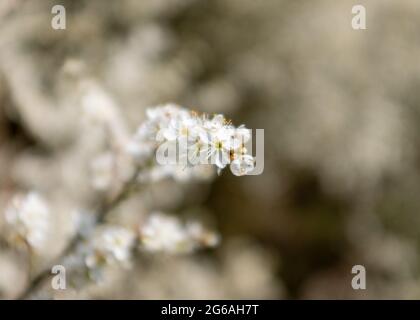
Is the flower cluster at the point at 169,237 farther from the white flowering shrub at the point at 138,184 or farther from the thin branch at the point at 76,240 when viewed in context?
the thin branch at the point at 76,240

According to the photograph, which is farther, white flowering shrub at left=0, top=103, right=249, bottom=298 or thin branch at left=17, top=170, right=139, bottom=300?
thin branch at left=17, top=170, right=139, bottom=300

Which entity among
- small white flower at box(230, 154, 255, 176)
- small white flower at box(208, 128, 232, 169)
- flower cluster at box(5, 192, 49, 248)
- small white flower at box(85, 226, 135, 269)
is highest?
small white flower at box(208, 128, 232, 169)

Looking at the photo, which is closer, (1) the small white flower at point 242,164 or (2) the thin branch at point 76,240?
(1) the small white flower at point 242,164

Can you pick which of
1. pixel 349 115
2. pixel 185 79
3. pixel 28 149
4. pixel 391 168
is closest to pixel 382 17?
pixel 349 115

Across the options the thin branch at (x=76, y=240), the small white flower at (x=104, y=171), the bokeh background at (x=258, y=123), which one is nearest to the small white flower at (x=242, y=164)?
the thin branch at (x=76, y=240)

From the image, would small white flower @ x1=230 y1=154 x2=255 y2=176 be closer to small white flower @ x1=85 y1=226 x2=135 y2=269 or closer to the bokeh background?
small white flower @ x1=85 y1=226 x2=135 y2=269

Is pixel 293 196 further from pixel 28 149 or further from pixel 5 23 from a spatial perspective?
pixel 5 23

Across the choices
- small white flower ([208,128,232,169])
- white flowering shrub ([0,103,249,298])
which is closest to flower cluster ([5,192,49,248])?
white flowering shrub ([0,103,249,298])
